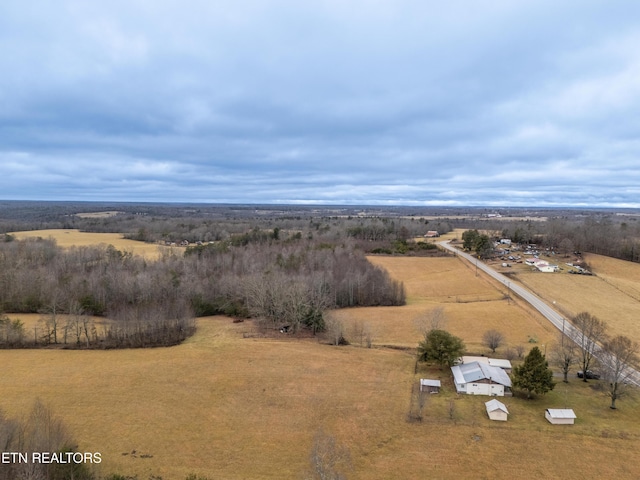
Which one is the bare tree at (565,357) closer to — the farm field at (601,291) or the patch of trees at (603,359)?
the patch of trees at (603,359)

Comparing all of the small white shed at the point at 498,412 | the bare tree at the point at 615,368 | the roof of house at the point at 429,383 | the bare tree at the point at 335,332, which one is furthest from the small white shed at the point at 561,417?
the bare tree at the point at 335,332

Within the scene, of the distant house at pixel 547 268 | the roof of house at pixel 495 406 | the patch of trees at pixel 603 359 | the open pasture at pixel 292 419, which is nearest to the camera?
the open pasture at pixel 292 419

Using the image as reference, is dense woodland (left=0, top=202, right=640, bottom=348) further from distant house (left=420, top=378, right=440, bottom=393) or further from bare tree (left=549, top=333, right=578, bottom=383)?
bare tree (left=549, top=333, right=578, bottom=383)

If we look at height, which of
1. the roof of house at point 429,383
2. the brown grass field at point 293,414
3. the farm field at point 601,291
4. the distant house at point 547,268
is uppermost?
the distant house at point 547,268

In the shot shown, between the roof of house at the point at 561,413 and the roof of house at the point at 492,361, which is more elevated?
the roof of house at the point at 561,413

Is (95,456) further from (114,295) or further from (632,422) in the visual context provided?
(114,295)

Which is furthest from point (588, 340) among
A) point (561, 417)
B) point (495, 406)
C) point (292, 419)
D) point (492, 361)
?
point (292, 419)

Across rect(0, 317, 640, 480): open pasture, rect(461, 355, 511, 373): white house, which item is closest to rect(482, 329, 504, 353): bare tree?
rect(461, 355, 511, 373): white house
